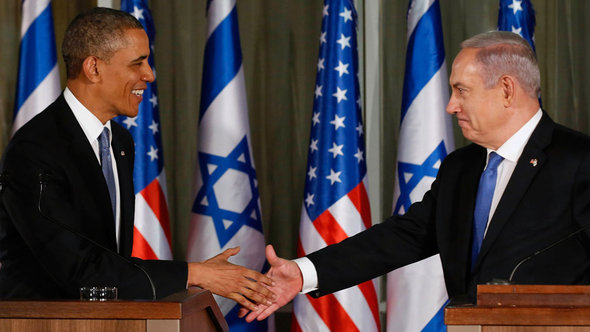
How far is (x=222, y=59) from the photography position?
16.0 feet

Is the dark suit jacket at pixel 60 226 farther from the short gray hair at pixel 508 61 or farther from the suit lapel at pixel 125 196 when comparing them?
the short gray hair at pixel 508 61

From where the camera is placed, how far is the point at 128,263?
2797 mm

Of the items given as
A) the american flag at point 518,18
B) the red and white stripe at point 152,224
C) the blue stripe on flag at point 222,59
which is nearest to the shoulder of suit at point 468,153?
the american flag at point 518,18

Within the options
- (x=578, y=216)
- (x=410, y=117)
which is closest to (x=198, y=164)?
(x=410, y=117)

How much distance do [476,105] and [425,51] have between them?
1581 millimetres

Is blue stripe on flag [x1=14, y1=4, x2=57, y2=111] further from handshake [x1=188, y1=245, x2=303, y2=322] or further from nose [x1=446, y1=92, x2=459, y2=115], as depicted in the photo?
nose [x1=446, y1=92, x2=459, y2=115]

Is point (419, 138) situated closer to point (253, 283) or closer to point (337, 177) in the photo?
point (337, 177)

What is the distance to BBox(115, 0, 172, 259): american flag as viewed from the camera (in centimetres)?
479

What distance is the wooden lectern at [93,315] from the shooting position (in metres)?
2.30

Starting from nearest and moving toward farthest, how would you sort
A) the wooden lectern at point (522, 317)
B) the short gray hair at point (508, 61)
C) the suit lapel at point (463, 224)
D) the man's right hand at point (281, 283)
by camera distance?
the wooden lectern at point (522, 317) → the suit lapel at point (463, 224) → the short gray hair at point (508, 61) → the man's right hand at point (281, 283)

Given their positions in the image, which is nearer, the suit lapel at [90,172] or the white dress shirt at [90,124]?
the suit lapel at [90,172]

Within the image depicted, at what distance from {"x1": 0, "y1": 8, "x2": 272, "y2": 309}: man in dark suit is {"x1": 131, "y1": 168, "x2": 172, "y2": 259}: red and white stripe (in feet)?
4.33

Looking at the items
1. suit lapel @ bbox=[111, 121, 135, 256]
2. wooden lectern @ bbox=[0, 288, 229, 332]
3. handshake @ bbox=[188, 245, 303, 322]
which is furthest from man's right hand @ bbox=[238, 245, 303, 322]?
wooden lectern @ bbox=[0, 288, 229, 332]

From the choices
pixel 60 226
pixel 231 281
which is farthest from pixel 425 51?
pixel 60 226
